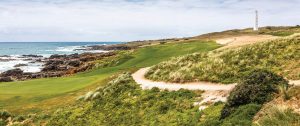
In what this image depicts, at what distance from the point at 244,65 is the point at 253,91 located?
12.7 m

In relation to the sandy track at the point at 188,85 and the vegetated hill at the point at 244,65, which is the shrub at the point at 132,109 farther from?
the vegetated hill at the point at 244,65

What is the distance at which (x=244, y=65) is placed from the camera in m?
31.9

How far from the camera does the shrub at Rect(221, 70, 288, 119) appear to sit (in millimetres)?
19016

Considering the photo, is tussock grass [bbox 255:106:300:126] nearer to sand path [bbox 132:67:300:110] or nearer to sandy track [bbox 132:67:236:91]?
sand path [bbox 132:67:300:110]

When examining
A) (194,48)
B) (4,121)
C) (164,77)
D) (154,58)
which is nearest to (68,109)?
(4,121)

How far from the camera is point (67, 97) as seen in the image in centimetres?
3997

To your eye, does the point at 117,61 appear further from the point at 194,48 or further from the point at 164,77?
the point at 164,77

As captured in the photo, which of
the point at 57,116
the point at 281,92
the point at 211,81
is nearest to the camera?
the point at 281,92

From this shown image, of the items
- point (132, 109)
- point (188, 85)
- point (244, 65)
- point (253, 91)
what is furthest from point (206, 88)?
point (253, 91)

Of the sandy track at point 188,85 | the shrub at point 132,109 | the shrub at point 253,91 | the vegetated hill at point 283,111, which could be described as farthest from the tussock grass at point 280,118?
the sandy track at point 188,85

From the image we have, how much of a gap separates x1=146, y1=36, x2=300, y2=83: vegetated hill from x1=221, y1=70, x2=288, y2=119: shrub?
456 centimetres

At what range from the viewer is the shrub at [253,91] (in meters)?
19.0

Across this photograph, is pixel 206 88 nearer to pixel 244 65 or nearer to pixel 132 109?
pixel 132 109

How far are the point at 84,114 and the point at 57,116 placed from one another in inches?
111
